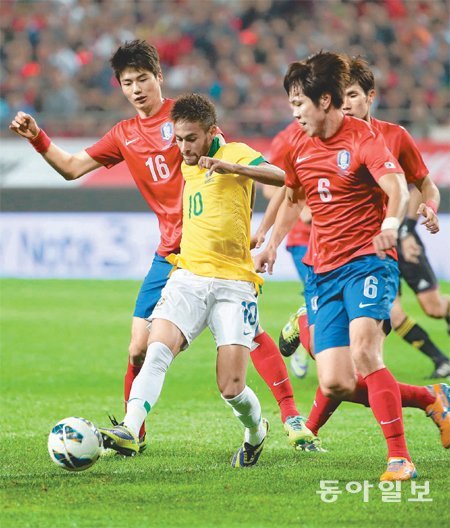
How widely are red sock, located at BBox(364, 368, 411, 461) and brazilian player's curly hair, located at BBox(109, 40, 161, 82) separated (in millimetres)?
2289

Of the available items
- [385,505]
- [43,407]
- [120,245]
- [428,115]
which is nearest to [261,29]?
[428,115]

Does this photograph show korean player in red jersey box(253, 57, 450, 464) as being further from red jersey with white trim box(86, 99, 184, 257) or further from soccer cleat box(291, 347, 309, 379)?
soccer cleat box(291, 347, 309, 379)

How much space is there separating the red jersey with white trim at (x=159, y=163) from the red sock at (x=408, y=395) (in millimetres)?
1359

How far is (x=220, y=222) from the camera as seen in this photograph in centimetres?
606

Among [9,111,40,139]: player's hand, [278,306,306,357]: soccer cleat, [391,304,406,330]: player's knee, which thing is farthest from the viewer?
[391,304,406,330]: player's knee

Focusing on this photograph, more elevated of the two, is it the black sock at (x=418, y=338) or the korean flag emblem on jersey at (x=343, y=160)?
the korean flag emblem on jersey at (x=343, y=160)

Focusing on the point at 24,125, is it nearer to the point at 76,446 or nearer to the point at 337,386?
the point at 76,446

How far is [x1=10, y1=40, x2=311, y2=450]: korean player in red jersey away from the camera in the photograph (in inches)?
259

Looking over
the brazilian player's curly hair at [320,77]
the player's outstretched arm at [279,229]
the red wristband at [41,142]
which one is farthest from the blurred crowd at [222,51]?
the brazilian player's curly hair at [320,77]

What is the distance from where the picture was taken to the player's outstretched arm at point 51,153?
6.43 meters

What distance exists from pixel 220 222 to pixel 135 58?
3.96ft

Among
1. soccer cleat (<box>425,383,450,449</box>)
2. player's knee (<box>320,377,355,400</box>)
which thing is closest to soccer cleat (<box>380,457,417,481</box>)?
player's knee (<box>320,377,355,400</box>)

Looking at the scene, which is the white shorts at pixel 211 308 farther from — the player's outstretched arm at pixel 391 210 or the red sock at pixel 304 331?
the red sock at pixel 304 331

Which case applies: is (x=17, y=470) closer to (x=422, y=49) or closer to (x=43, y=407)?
(x=43, y=407)
